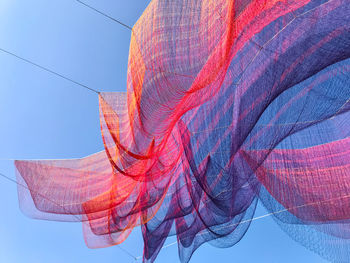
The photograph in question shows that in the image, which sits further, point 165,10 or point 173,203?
point 173,203

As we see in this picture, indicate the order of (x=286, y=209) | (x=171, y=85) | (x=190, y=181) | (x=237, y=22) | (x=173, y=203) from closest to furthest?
(x=237, y=22)
(x=171, y=85)
(x=286, y=209)
(x=190, y=181)
(x=173, y=203)

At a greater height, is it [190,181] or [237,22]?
[237,22]

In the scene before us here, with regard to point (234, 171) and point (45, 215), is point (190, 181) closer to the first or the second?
point (234, 171)

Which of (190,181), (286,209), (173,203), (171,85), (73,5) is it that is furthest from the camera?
(73,5)

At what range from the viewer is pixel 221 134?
1779 mm

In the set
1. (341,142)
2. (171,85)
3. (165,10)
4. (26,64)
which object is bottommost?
(341,142)

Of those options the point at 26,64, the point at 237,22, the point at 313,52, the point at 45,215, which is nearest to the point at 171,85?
the point at 237,22

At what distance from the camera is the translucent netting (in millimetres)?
1374

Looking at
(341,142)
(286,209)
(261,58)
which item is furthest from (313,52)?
(286,209)

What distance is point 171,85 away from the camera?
4.88 feet

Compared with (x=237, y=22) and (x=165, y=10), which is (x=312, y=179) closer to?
(x=237, y=22)

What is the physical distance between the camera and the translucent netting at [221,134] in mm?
1374

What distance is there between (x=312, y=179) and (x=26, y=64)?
3.41 meters

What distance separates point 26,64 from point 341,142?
3472mm
